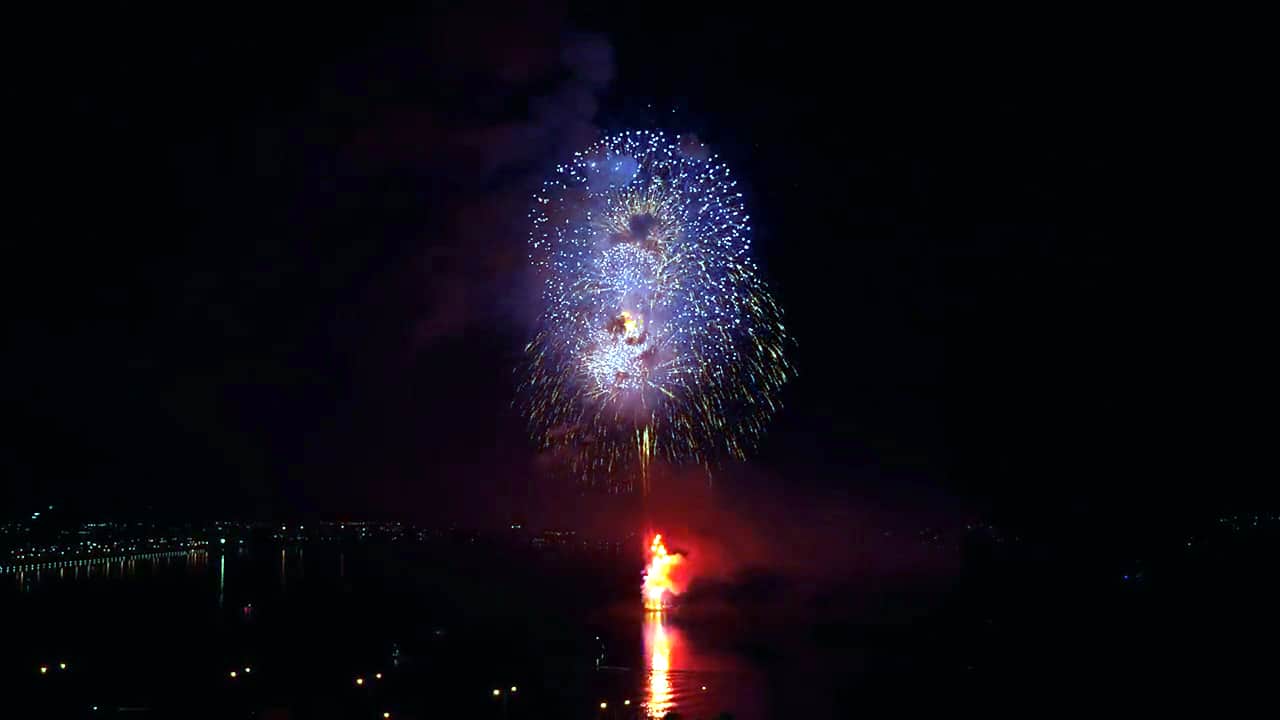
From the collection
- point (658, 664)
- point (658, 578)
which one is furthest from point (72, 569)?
point (658, 664)

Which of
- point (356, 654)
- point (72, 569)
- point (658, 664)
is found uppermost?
point (72, 569)

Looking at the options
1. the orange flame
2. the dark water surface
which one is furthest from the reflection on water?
the orange flame

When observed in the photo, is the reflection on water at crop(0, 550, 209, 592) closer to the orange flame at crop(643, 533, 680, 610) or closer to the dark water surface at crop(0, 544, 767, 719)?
the dark water surface at crop(0, 544, 767, 719)

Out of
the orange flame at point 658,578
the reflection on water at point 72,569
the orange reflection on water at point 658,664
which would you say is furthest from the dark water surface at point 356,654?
the reflection on water at point 72,569

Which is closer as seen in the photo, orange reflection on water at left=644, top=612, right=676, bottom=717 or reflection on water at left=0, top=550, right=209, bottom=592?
orange reflection on water at left=644, top=612, right=676, bottom=717

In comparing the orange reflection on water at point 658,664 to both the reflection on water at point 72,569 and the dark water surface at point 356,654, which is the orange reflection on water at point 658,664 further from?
the reflection on water at point 72,569

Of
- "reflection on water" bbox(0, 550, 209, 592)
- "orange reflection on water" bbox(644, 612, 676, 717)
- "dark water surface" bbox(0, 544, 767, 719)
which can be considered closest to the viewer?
"dark water surface" bbox(0, 544, 767, 719)

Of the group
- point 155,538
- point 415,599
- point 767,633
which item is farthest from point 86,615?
point 155,538

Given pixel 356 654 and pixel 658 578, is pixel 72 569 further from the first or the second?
pixel 356 654
